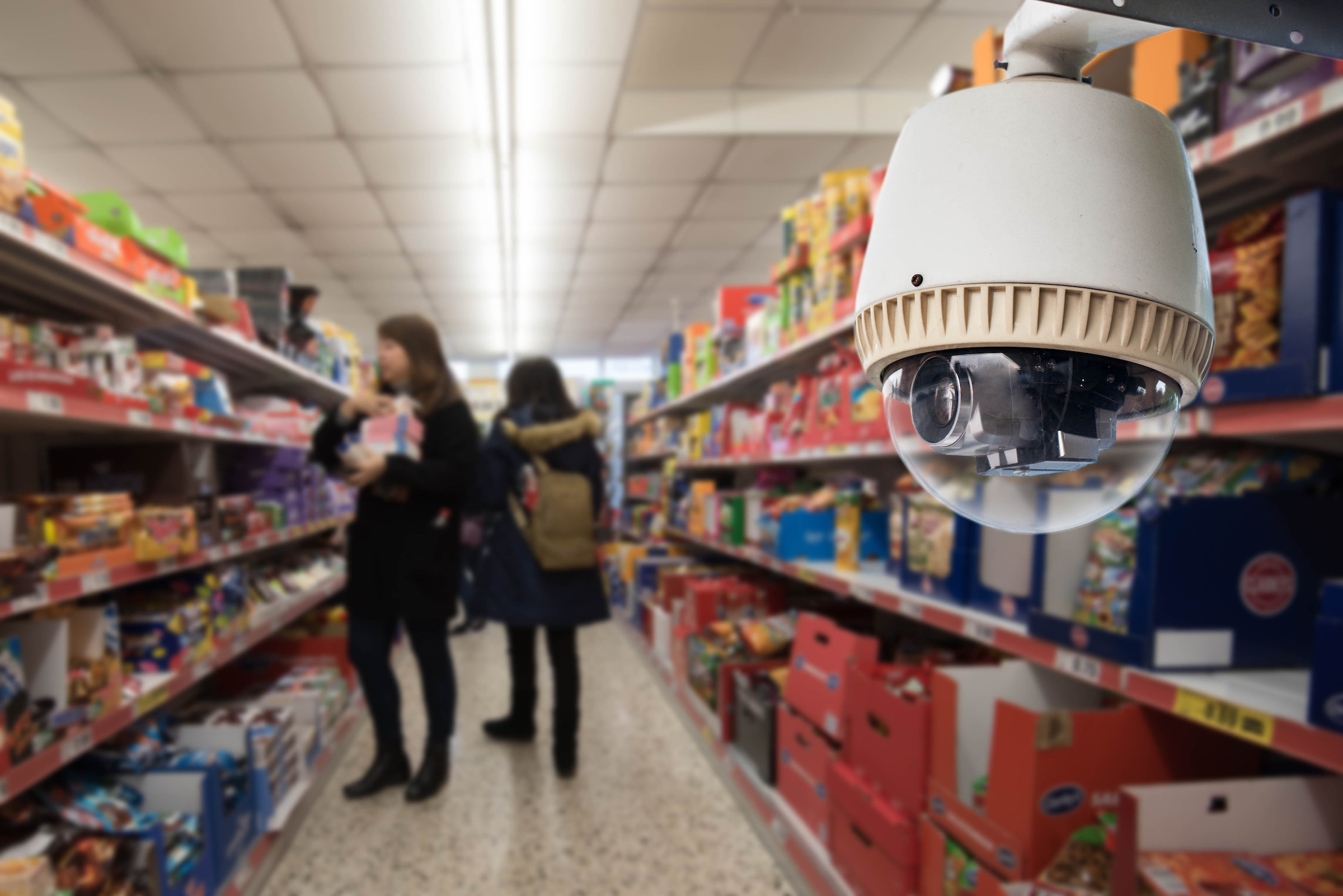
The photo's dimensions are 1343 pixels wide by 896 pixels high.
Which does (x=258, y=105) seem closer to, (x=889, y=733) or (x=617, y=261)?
(x=617, y=261)

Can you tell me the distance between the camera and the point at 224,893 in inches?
68.1

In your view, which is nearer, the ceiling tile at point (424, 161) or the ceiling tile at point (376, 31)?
the ceiling tile at point (376, 31)

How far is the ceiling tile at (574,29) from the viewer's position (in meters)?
3.28

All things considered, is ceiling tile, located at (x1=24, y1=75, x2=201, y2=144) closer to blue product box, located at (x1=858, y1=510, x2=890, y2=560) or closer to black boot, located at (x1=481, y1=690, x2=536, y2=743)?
black boot, located at (x1=481, y1=690, x2=536, y2=743)

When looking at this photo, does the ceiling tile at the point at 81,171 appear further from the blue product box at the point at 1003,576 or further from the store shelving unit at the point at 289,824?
the blue product box at the point at 1003,576

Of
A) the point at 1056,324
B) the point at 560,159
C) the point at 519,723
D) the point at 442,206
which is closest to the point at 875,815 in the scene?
the point at 1056,324

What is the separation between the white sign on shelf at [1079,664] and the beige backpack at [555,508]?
5.71ft

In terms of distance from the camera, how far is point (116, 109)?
3.89 meters

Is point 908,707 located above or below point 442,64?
below

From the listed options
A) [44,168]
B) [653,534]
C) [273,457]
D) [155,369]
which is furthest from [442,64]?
[653,534]

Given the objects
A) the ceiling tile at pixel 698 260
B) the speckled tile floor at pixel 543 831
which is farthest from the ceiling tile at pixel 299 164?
the speckled tile floor at pixel 543 831

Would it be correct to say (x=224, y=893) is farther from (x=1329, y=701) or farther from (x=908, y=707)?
(x=1329, y=701)

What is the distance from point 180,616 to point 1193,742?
2284 mm

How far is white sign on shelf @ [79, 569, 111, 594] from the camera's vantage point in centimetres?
147
